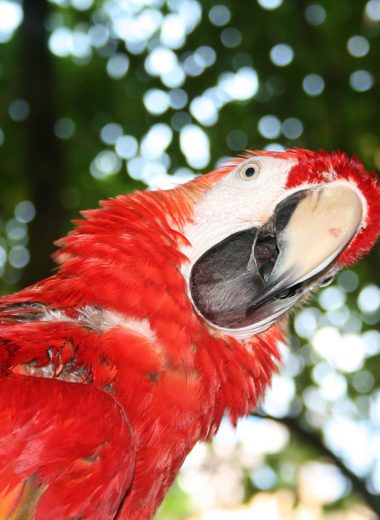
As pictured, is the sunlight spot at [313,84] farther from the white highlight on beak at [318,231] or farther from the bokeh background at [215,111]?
the white highlight on beak at [318,231]

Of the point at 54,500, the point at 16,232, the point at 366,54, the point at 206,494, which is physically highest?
the point at 366,54

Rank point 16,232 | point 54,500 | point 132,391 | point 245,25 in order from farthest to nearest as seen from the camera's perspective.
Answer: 1. point 16,232
2. point 245,25
3. point 132,391
4. point 54,500

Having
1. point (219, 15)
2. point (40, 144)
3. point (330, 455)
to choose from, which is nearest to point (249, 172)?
point (40, 144)

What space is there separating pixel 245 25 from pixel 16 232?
7.21 feet

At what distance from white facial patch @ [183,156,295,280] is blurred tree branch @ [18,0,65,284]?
1.16 m

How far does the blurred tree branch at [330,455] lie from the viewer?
8.50 ft

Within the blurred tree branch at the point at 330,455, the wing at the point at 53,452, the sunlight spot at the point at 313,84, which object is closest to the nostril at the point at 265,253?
the wing at the point at 53,452

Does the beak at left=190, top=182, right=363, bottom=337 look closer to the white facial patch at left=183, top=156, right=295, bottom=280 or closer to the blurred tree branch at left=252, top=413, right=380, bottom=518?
the white facial patch at left=183, top=156, right=295, bottom=280

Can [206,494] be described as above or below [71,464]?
below

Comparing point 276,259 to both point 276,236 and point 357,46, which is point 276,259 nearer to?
point 276,236

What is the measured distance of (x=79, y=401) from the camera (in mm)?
928

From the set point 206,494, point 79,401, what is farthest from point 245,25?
point 206,494

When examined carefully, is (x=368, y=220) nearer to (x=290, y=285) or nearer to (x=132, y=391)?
(x=290, y=285)

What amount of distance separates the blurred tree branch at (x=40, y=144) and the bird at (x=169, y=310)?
113 cm
